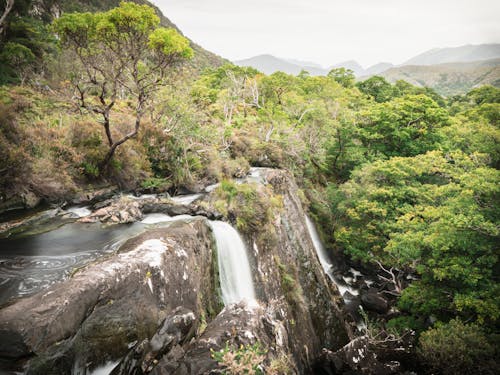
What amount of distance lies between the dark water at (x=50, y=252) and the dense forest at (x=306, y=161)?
9.88ft

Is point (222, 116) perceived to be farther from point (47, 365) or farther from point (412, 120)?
point (47, 365)

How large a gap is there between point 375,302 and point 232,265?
463 inches

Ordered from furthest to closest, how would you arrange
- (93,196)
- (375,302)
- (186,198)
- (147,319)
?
1. (375,302)
2. (186,198)
3. (93,196)
4. (147,319)

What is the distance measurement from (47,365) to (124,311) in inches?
59.1

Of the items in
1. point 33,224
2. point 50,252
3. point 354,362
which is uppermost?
point 33,224

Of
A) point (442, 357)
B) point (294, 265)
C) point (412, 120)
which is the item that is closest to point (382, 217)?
point (294, 265)

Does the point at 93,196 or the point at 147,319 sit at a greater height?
the point at 93,196

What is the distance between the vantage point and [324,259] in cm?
2139

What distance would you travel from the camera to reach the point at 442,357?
10.8m

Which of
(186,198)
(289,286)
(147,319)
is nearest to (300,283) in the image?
(289,286)

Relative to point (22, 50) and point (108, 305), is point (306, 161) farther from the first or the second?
point (22, 50)

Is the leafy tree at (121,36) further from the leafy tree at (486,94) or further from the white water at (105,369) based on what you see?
the leafy tree at (486,94)

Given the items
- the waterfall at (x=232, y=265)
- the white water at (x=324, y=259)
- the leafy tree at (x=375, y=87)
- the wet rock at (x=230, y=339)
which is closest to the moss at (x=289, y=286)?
the waterfall at (x=232, y=265)

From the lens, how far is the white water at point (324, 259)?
20.0 m
